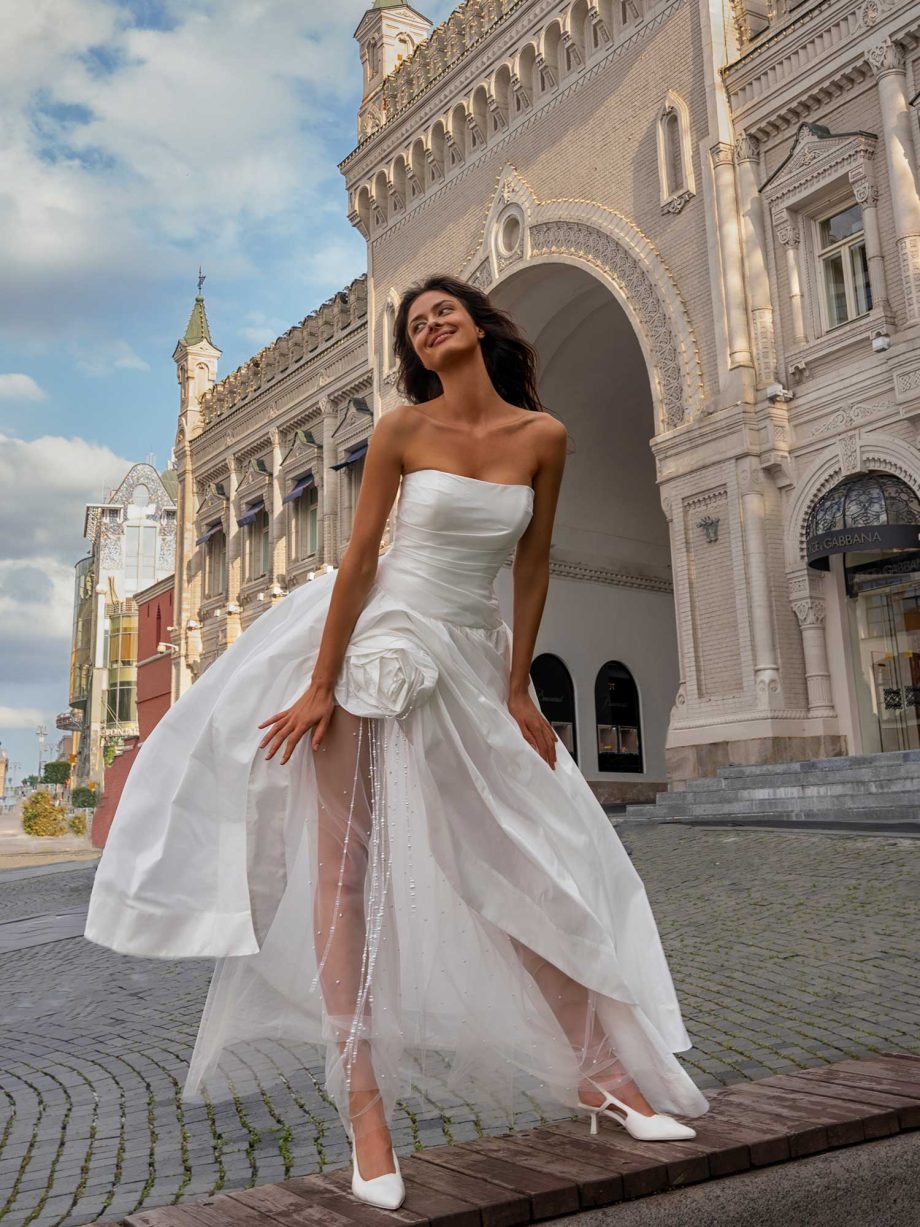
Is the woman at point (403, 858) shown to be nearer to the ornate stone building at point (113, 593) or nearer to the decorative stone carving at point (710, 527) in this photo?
the decorative stone carving at point (710, 527)

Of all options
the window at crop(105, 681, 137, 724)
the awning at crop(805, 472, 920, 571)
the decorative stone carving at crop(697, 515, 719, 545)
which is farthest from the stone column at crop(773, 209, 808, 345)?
the window at crop(105, 681, 137, 724)

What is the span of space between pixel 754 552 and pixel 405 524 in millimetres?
14234

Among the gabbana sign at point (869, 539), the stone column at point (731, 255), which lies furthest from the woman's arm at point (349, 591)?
the stone column at point (731, 255)

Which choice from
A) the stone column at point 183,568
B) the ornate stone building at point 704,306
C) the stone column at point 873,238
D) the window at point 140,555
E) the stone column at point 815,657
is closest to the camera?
the stone column at point 873,238

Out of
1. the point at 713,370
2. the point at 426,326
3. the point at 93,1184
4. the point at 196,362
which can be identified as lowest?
the point at 93,1184

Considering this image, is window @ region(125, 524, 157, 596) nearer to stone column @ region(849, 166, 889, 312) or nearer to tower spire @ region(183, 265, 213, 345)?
tower spire @ region(183, 265, 213, 345)

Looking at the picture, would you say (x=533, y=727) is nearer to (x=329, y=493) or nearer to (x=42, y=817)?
(x=329, y=493)

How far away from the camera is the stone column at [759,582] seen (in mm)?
16031

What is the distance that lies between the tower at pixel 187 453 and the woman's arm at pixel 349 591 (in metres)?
32.5

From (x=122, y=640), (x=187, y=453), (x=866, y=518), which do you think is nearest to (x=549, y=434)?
(x=866, y=518)

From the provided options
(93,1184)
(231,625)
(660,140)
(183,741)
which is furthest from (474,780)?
(231,625)

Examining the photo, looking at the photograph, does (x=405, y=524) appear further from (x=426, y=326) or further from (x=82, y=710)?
(x=82, y=710)

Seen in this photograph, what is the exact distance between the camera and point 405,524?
2.89 meters

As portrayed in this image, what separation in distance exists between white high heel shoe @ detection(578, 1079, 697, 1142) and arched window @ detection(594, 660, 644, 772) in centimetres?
2218
